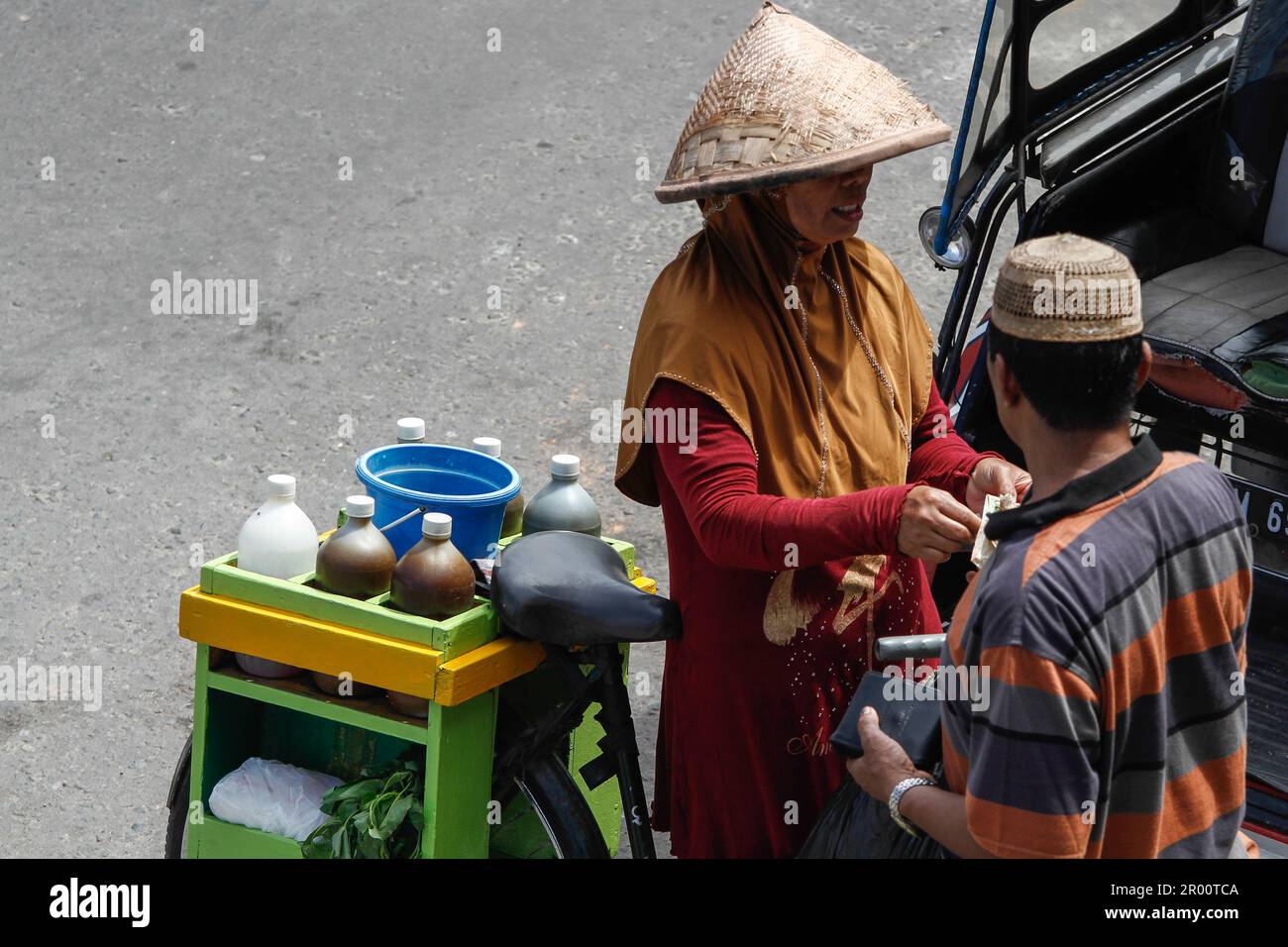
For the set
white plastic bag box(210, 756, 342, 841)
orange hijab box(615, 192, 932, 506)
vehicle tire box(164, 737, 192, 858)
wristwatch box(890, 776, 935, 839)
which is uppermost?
orange hijab box(615, 192, 932, 506)

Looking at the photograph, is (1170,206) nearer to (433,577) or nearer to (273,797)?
(433,577)

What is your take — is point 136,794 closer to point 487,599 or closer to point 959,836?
point 487,599

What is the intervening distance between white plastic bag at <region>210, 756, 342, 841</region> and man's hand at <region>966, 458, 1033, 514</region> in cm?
135

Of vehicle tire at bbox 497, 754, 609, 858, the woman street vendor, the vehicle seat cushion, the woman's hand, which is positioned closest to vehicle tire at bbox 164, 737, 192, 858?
vehicle tire at bbox 497, 754, 609, 858

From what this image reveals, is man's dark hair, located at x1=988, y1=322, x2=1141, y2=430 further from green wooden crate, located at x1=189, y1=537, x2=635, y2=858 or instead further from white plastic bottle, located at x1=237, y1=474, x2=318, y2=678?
white plastic bottle, located at x1=237, y1=474, x2=318, y2=678

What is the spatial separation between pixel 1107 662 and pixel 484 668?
131 cm

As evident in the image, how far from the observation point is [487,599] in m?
2.95

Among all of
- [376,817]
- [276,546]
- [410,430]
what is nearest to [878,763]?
[376,817]

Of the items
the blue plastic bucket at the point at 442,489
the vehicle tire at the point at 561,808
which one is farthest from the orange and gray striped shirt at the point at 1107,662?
the blue plastic bucket at the point at 442,489

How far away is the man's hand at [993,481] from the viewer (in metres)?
2.68

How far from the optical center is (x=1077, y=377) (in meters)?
1.88

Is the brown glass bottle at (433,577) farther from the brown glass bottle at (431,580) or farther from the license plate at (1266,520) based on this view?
the license plate at (1266,520)

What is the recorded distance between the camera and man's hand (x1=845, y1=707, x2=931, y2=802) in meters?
2.17

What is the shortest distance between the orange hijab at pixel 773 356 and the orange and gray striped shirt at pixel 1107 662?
0.70m
